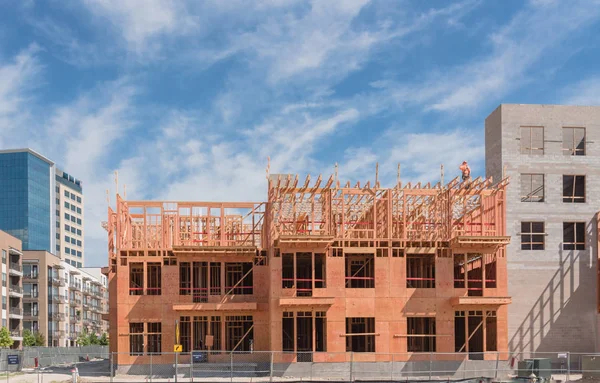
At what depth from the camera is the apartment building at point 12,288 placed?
92.8 m

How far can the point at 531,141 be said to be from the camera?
4950 cm

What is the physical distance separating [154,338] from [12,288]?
177 feet

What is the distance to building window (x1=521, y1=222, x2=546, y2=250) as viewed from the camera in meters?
48.7

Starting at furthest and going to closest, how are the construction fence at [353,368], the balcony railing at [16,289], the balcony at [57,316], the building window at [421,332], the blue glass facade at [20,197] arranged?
the blue glass facade at [20,197] < the balcony at [57,316] < the balcony railing at [16,289] < the building window at [421,332] < the construction fence at [353,368]

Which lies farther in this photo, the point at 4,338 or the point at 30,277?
the point at 30,277

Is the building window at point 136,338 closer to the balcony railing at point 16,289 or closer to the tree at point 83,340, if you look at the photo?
the balcony railing at point 16,289

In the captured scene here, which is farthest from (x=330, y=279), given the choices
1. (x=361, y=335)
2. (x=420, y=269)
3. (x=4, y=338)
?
(x=4, y=338)

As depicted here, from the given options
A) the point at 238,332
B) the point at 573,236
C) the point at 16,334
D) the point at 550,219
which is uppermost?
the point at 550,219

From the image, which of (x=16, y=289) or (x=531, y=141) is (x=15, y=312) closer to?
(x=16, y=289)

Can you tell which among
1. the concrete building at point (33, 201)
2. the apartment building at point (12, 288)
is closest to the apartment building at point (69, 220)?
the concrete building at point (33, 201)

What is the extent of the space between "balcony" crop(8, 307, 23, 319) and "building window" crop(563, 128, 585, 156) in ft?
241

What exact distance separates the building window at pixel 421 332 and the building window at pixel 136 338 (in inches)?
692

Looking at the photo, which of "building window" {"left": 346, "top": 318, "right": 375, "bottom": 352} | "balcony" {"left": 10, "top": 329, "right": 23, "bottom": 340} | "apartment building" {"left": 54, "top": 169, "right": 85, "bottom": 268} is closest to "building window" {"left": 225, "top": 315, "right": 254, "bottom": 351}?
"building window" {"left": 346, "top": 318, "right": 375, "bottom": 352}

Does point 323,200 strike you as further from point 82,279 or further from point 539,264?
point 82,279
